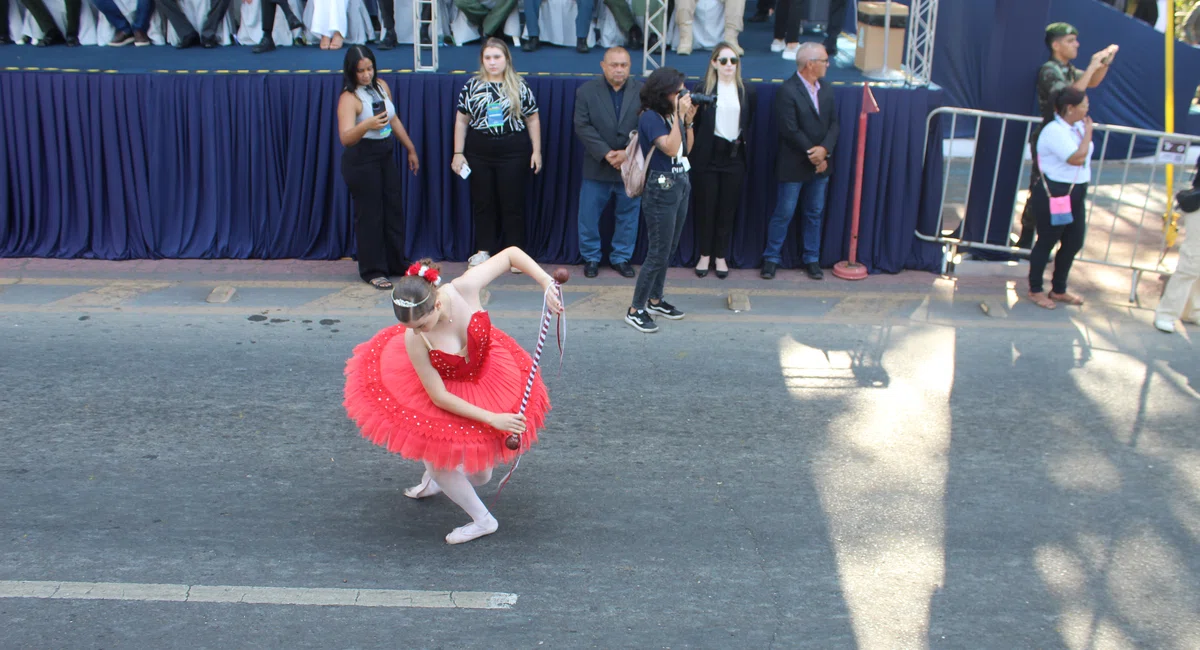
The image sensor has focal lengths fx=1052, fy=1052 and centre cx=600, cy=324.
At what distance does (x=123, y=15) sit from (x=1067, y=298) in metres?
9.88

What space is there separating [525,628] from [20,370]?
4290 mm

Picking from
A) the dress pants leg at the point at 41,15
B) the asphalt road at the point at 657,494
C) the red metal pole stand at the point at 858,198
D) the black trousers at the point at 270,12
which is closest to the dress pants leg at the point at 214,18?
the black trousers at the point at 270,12

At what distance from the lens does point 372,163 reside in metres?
8.34

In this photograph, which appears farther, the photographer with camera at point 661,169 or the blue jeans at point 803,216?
the blue jeans at point 803,216

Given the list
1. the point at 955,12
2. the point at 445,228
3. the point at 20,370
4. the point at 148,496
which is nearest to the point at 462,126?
the point at 445,228

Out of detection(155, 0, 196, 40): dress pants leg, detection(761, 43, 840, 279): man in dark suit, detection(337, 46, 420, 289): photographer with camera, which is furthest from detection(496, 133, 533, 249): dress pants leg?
detection(155, 0, 196, 40): dress pants leg

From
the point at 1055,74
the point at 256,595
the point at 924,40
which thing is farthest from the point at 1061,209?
the point at 256,595

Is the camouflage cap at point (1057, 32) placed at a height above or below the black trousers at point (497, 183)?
above

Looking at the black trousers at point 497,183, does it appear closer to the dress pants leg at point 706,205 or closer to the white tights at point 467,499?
the dress pants leg at point 706,205

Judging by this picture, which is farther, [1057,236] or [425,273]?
[1057,236]

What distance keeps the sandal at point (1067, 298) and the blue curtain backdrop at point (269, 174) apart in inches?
44.4

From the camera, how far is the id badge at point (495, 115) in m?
8.38

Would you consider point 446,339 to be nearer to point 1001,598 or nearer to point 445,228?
point 1001,598

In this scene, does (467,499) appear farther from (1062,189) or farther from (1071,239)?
(1071,239)
